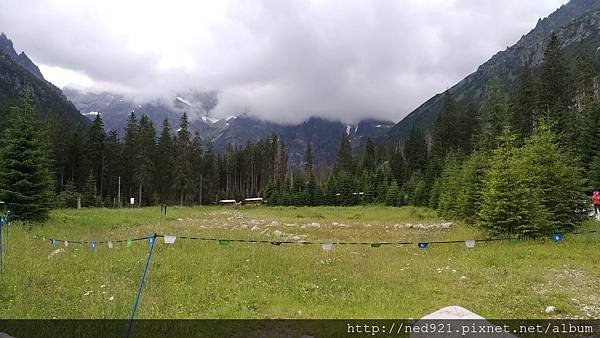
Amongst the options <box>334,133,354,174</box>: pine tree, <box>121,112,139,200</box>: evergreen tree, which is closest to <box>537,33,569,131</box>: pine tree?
<box>334,133,354,174</box>: pine tree

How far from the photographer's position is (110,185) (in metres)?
67.1

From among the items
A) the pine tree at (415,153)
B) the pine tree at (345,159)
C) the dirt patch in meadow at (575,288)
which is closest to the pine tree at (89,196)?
the dirt patch in meadow at (575,288)

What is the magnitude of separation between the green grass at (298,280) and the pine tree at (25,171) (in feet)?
23.7

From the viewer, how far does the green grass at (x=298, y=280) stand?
28.3ft

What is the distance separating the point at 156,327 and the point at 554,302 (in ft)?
30.2

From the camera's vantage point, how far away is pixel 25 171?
938 inches

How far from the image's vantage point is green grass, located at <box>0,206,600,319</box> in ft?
28.3

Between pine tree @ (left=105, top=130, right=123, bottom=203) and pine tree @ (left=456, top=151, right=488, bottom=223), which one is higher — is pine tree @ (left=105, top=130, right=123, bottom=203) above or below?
above

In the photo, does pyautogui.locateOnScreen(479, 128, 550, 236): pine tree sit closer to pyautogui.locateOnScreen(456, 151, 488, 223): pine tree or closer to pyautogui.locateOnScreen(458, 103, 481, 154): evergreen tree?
pyautogui.locateOnScreen(456, 151, 488, 223): pine tree

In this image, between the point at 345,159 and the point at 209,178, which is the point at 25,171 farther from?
the point at 345,159

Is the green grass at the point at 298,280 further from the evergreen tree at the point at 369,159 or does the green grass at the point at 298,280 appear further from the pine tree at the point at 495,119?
the evergreen tree at the point at 369,159

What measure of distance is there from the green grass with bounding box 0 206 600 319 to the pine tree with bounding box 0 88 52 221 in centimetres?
724

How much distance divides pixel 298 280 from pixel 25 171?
2164 cm

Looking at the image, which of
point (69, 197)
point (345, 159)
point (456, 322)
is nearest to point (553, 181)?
point (456, 322)
